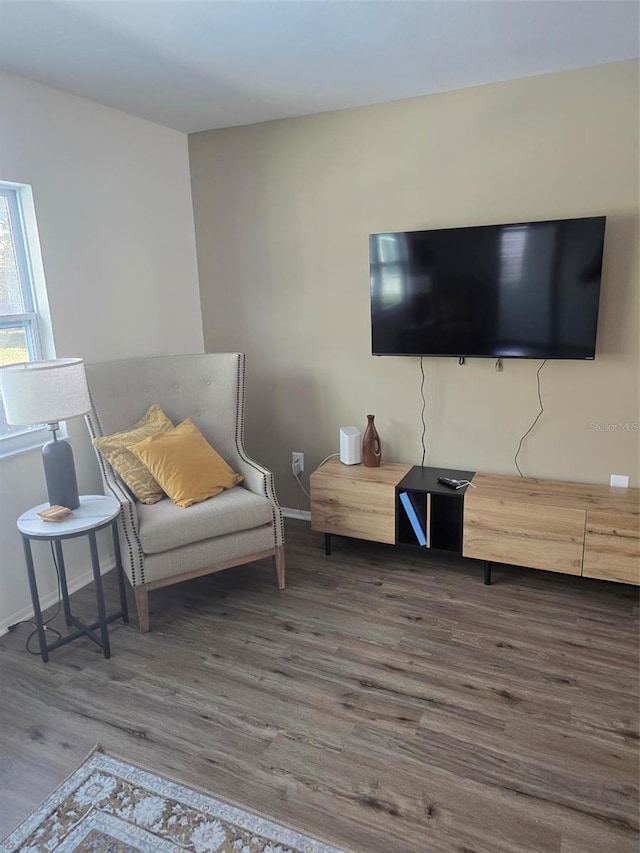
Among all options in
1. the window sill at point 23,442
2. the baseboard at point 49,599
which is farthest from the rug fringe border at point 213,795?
the window sill at point 23,442

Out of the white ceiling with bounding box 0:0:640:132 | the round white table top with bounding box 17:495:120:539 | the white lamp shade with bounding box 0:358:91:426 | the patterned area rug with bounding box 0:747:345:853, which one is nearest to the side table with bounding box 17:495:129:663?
the round white table top with bounding box 17:495:120:539

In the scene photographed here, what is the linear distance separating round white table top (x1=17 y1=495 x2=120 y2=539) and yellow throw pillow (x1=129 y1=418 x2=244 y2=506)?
0.28m

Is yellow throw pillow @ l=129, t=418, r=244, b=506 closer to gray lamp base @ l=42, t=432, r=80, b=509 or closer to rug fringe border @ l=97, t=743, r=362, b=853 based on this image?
gray lamp base @ l=42, t=432, r=80, b=509

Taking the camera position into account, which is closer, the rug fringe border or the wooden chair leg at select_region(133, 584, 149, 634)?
the rug fringe border

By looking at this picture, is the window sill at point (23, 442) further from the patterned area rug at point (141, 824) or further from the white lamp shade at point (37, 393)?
the patterned area rug at point (141, 824)

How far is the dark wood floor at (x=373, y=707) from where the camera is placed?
1.70 metres

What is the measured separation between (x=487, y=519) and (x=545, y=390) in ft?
2.44

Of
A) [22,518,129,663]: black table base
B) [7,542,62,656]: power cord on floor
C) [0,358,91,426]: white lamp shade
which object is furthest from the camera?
[7,542,62,656]: power cord on floor

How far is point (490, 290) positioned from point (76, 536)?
7.16 ft

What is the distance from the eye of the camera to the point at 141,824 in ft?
5.51

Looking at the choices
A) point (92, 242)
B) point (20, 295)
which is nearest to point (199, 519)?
point (20, 295)

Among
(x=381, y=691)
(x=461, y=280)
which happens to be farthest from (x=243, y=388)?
(x=381, y=691)

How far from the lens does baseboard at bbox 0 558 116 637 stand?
2.62m

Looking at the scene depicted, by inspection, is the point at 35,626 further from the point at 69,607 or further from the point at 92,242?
the point at 92,242
